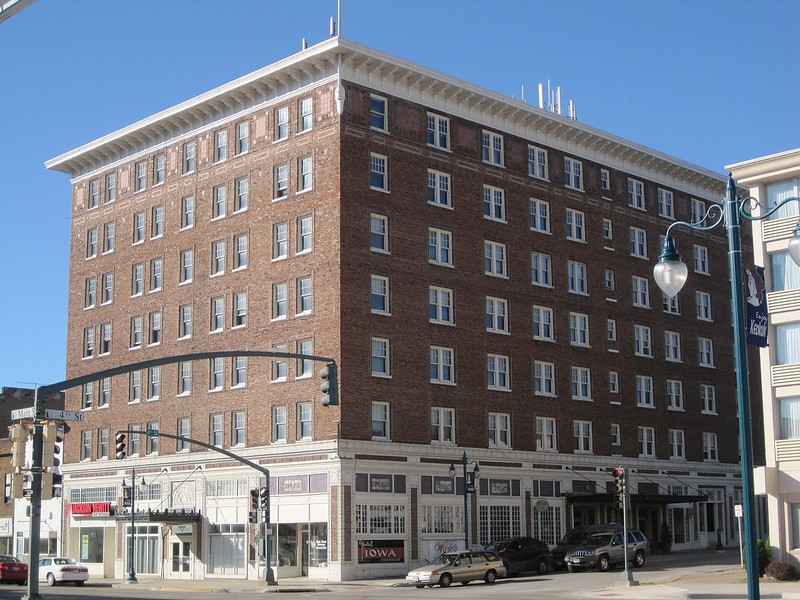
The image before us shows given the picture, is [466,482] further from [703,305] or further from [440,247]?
[703,305]

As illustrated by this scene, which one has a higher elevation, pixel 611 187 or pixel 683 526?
pixel 611 187

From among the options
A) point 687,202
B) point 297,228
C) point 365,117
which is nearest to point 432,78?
point 365,117

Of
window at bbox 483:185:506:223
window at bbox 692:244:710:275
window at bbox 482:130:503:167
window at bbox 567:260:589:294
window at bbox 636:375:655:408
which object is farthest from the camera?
window at bbox 692:244:710:275

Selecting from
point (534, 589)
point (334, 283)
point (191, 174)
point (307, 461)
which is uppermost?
point (191, 174)

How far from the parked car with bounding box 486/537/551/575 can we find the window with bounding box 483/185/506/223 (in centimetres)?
1935

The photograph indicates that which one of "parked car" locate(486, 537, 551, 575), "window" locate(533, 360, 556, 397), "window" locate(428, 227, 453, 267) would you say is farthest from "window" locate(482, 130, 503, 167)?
"parked car" locate(486, 537, 551, 575)

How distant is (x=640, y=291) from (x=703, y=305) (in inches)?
284

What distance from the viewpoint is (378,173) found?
2343 inches

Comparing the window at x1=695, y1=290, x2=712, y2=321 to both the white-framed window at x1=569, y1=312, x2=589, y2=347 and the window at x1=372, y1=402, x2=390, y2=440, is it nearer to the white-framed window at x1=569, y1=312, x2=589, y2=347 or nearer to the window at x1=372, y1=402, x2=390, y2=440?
the white-framed window at x1=569, y1=312, x2=589, y2=347

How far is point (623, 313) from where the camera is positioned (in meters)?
72.5

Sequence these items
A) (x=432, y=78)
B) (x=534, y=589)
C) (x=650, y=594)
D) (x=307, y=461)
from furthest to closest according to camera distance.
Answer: (x=432, y=78), (x=307, y=461), (x=534, y=589), (x=650, y=594)

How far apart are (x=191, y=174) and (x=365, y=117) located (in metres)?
13.5

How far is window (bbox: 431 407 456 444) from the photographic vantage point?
5994 centimetres

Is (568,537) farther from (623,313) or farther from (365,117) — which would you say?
(365,117)
